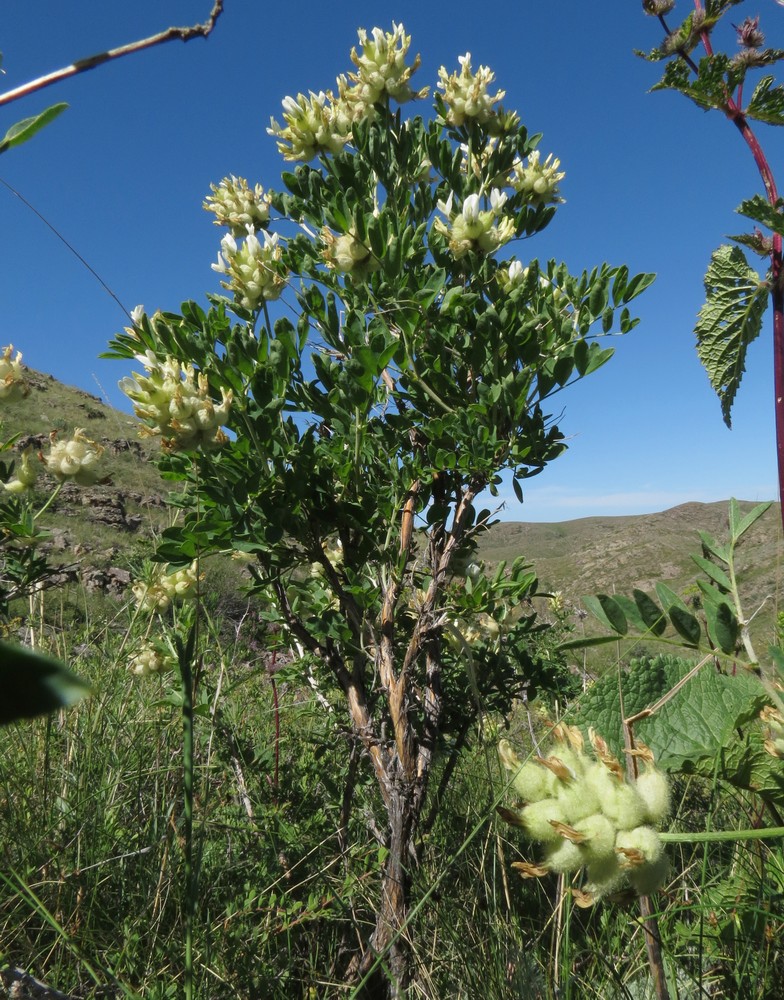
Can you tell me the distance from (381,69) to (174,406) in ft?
3.64

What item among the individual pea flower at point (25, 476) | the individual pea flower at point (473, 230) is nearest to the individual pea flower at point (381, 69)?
the individual pea flower at point (473, 230)

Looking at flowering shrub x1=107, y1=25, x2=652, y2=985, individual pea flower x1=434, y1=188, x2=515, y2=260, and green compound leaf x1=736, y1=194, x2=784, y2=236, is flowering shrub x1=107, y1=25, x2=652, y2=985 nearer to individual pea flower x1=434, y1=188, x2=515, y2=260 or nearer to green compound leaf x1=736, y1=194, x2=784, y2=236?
individual pea flower x1=434, y1=188, x2=515, y2=260

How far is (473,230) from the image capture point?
1.61m

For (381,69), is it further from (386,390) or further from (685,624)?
(685,624)

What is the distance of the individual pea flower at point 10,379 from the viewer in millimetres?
1634

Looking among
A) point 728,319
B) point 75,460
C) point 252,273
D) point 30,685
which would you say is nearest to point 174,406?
point 252,273

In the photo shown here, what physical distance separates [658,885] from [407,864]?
2.76 feet

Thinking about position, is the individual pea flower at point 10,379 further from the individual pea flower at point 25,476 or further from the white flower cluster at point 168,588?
the white flower cluster at point 168,588

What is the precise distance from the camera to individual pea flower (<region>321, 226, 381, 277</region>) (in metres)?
1.50

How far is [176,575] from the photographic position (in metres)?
1.95

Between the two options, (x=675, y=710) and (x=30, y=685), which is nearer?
(x=30, y=685)

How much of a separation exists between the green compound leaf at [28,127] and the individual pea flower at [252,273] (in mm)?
1051

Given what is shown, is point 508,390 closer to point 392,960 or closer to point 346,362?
point 346,362

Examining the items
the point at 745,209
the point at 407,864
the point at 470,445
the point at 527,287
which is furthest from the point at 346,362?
the point at 407,864
